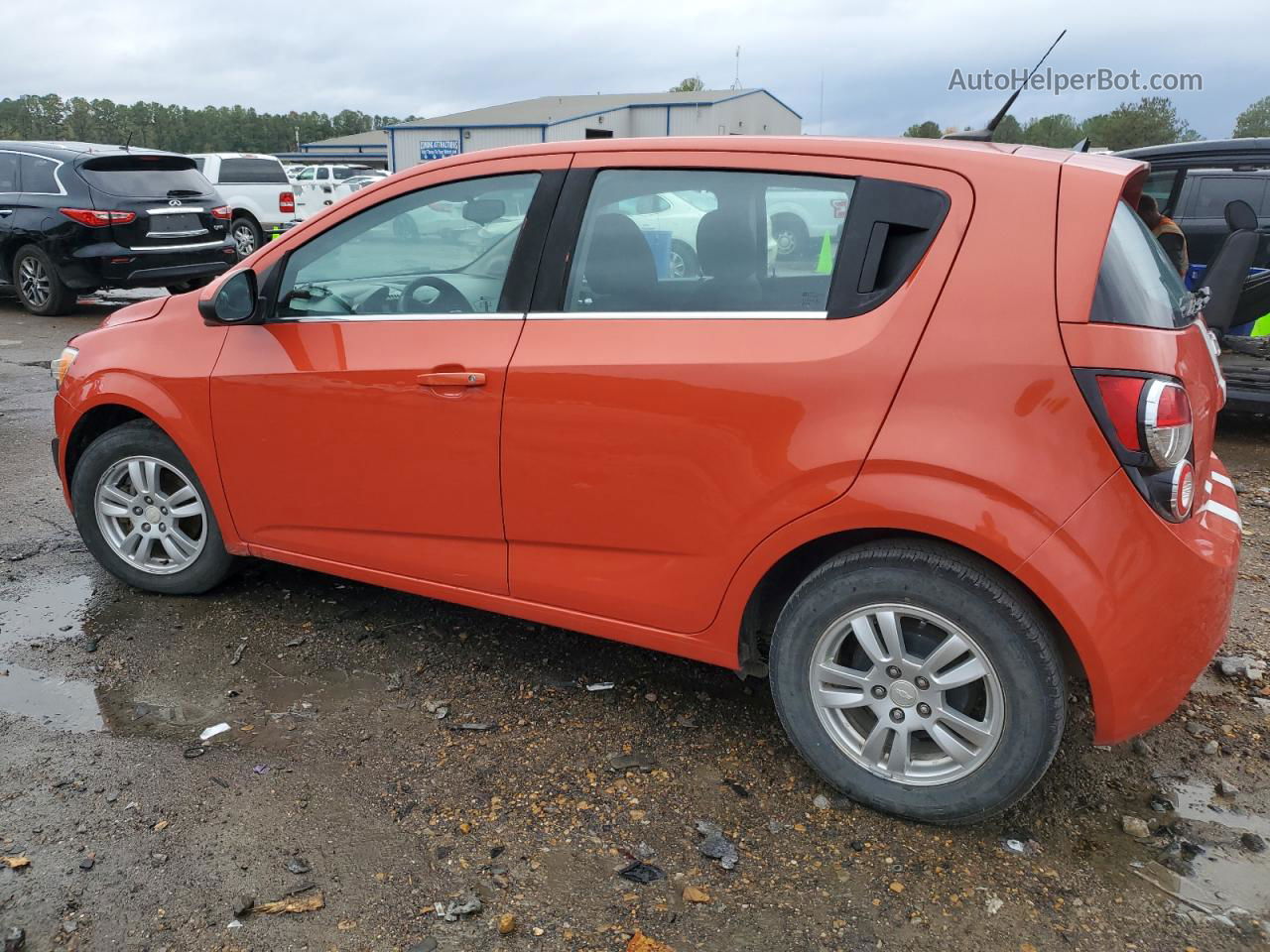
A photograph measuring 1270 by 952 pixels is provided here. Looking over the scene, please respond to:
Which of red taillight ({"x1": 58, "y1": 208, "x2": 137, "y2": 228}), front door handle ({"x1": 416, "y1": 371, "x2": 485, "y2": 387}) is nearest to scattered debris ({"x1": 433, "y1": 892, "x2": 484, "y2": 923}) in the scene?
front door handle ({"x1": 416, "y1": 371, "x2": 485, "y2": 387})

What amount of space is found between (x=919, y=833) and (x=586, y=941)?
38.7 inches

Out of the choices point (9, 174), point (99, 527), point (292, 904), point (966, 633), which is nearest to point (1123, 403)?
point (966, 633)

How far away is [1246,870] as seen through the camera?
2537mm

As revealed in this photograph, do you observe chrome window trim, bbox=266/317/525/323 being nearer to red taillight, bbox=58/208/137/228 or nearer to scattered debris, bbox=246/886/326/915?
scattered debris, bbox=246/886/326/915

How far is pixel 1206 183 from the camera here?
8.89 metres

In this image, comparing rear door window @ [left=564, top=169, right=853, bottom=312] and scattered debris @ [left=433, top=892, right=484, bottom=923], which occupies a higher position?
rear door window @ [left=564, top=169, right=853, bottom=312]

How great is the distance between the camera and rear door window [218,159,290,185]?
19531 millimetres

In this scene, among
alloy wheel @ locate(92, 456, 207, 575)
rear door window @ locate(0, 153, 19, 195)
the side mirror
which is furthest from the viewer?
rear door window @ locate(0, 153, 19, 195)

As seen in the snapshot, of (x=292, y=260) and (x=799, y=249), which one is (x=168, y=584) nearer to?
(x=292, y=260)

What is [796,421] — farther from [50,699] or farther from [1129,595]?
[50,699]

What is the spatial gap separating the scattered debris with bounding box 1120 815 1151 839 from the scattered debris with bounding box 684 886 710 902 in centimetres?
120

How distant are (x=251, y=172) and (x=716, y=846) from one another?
20129 millimetres

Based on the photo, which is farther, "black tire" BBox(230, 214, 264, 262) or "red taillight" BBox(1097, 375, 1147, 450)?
"black tire" BBox(230, 214, 264, 262)

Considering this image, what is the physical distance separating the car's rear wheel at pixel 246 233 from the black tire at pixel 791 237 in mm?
17172
